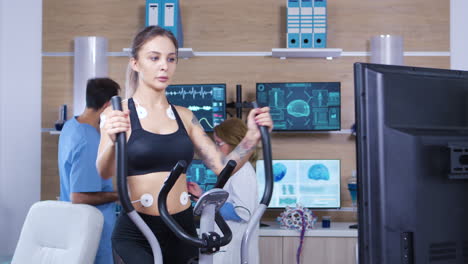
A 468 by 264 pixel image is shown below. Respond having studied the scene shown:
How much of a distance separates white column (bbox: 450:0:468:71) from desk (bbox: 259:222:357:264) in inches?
59.3

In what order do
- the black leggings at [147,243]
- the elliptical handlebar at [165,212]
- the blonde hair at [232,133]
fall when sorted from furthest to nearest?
the blonde hair at [232,133]
the black leggings at [147,243]
the elliptical handlebar at [165,212]

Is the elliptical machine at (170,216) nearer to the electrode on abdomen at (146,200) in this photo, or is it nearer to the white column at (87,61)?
the electrode on abdomen at (146,200)

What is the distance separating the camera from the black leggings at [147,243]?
1578 mm

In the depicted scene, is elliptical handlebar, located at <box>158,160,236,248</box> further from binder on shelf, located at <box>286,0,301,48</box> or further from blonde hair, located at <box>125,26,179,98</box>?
binder on shelf, located at <box>286,0,301,48</box>

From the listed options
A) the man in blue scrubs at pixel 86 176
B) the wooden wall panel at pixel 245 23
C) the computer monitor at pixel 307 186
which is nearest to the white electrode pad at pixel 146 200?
the man in blue scrubs at pixel 86 176

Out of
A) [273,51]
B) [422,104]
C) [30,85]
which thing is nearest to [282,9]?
[273,51]

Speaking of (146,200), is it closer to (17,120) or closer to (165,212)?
(165,212)

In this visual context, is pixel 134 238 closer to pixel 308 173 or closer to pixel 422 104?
pixel 422 104

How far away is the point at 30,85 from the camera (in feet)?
13.1

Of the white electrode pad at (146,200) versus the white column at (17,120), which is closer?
the white electrode pad at (146,200)

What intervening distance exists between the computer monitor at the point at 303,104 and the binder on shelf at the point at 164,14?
71cm

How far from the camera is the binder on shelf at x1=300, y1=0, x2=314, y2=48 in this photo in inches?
145

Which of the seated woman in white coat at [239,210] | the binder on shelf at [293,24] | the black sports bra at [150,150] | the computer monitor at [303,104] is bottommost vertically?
the seated woman in white coat at [239,210]

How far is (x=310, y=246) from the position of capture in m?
3.48
